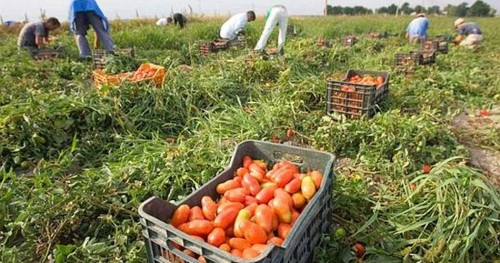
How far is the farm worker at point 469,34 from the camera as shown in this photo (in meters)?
9.64

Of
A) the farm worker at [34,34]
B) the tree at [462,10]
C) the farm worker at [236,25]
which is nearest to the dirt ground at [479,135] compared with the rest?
the farm worker at [236,25]

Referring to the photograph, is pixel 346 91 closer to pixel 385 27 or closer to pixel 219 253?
pixel 219 253

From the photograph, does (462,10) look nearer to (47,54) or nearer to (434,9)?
(434,9)

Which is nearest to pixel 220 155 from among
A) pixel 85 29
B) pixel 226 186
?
pixel 226 186

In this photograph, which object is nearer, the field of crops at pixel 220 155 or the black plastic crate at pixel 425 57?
the field of crops at pixel 220 155

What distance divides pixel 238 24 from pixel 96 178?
5.58 m

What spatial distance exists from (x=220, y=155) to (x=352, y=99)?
4.80 feet

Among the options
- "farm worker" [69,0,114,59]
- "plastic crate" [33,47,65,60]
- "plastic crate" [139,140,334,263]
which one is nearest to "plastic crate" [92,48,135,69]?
"farm worker" [69,0,114,59]

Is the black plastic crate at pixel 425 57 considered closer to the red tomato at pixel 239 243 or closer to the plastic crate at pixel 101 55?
the plastic crate at pixel 101 55

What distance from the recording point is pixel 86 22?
6.23m

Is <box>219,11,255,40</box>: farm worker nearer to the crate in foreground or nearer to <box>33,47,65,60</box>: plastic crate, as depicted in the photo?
<box>33,47,65,60</box>: plastic crate

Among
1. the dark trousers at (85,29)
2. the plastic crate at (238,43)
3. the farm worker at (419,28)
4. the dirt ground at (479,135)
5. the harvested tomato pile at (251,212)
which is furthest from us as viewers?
the farm worker at (419,28)

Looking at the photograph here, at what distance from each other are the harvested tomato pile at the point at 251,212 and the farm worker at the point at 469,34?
1005 cm

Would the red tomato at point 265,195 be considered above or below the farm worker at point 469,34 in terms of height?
below
